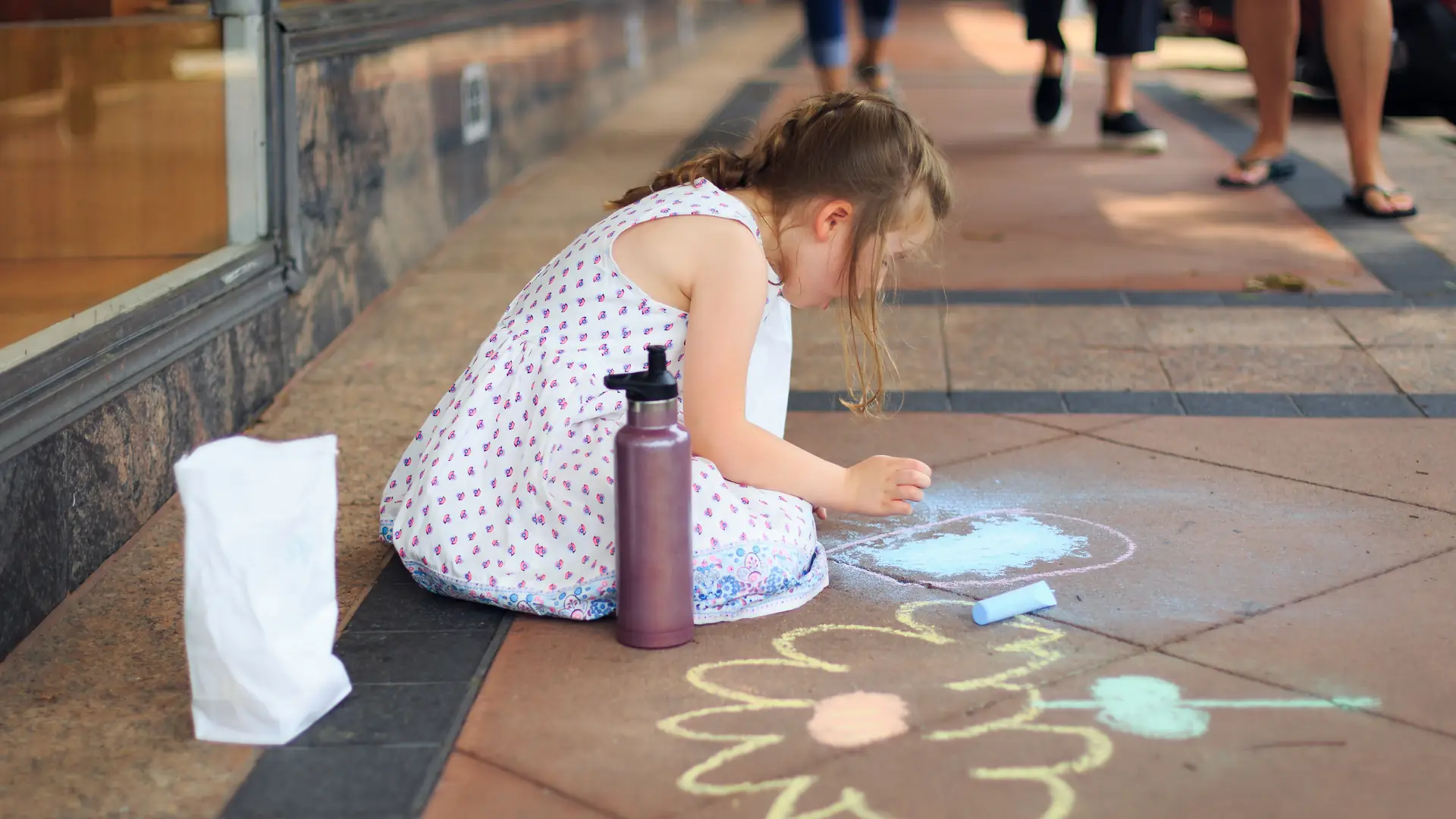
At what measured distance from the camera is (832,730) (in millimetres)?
2078

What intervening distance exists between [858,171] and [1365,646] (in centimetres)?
106

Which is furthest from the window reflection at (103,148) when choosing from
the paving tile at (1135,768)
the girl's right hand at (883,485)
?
the paving tile at (1135,768)

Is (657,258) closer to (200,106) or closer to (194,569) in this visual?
(194,569)

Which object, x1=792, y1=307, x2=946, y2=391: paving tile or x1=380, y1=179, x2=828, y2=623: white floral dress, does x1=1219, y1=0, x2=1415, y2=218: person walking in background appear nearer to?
x1=792, y1=307, x2=946, y2=391: paving tile

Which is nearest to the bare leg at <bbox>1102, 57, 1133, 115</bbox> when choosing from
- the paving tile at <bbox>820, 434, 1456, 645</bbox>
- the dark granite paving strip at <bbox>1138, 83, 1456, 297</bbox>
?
the dark granite paving strip at <bbox>1138, 83, 1456, 297</bbox>

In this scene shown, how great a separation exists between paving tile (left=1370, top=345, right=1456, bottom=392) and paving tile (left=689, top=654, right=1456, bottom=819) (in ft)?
5.88

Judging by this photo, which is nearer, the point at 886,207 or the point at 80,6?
the point at 886,207

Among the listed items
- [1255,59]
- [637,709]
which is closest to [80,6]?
[637,709]

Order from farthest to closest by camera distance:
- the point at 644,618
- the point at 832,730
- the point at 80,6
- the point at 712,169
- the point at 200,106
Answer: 1. the point at 200,106
2. the point at 80,6
3. the point at 712,169
4. the point at 644,618
5. the point at 832,730

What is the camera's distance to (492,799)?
6.29 ft

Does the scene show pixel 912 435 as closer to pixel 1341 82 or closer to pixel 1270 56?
pixel 1341 82

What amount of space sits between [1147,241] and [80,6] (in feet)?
11.2

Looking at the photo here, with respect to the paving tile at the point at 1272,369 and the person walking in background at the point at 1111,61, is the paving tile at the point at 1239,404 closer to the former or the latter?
the paving tile at the point at 1272,369

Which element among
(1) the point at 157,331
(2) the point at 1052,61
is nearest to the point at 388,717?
(1) the point at 157,331
